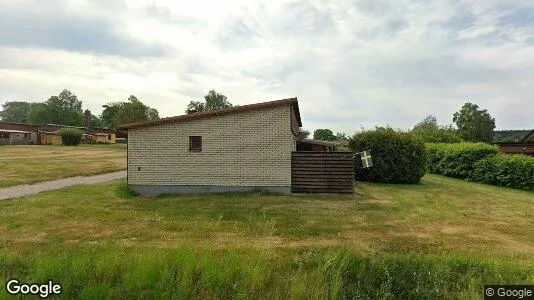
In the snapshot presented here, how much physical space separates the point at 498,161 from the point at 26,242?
24.7 meters

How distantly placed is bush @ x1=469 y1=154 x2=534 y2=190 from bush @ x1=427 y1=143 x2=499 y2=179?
646 mm

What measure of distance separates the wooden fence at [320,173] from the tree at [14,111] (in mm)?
151770

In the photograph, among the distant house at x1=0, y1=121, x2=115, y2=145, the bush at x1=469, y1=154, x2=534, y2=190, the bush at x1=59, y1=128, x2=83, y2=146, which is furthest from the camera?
the bush at x1=59, y1=128, x2=83, y2=146

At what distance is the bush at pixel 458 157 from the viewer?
79.5 ft

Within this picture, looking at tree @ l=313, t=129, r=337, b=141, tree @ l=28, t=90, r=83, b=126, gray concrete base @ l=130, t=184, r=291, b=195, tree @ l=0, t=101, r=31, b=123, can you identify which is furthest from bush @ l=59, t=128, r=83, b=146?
tree @ l=0, t=101, r=31, b=123

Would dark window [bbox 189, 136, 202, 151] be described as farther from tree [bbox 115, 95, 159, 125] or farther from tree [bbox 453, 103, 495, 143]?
tree [bbox 453, 103, 495, 143]

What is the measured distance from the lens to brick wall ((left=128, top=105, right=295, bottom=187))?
51.1 feet

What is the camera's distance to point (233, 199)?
14.1m

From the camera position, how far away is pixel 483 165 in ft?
76.8

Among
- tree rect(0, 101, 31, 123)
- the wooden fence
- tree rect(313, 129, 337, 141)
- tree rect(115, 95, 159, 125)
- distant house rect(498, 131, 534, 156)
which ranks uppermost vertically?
tree rect(0, 101, 31, 123)

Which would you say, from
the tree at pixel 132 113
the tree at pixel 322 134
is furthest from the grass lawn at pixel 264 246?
the tree at pixel 322 134

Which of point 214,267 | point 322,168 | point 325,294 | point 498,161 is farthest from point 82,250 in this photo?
point 498,161

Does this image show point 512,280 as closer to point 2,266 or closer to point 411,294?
point 411,294

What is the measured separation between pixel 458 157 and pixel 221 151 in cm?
1877
